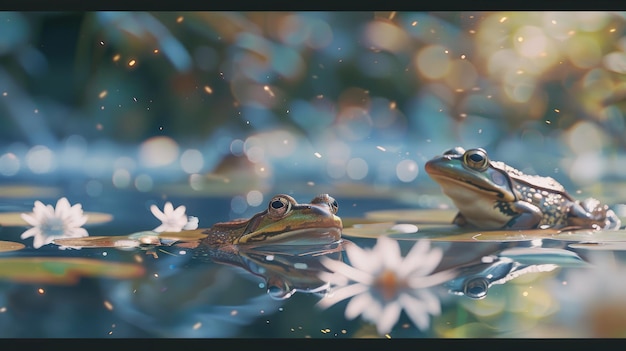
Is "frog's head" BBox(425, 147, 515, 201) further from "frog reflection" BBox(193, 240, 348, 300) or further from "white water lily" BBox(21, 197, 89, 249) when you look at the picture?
"white water lily" BBox(21, 197, 89, 249)

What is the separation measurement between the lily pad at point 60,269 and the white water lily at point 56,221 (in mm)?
319

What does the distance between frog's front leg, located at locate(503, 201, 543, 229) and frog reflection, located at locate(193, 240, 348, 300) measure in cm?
75

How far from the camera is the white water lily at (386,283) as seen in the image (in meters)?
2.02

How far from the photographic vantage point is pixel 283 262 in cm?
234

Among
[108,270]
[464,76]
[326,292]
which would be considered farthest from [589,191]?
[108,270]

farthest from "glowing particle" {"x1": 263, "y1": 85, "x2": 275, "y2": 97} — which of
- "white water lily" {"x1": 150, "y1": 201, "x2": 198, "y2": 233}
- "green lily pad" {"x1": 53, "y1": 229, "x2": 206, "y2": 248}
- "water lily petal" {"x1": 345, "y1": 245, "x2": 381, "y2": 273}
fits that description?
"water lily petal" {"x1": 345, "y1": 245, "x2": 381, "y2": 273}

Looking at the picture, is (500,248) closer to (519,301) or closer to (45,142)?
(519,301)

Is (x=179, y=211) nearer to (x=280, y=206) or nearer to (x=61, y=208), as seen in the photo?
(x=61, y=208)

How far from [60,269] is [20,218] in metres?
0.74

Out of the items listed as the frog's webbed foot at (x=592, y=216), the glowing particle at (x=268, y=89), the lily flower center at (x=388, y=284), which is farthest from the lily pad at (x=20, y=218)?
the frog's webbed foot at (x=592, y=216)

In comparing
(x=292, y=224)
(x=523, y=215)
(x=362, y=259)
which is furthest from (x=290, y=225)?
(x=523, y=215)

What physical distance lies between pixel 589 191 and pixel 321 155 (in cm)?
131

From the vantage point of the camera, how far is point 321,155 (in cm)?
334

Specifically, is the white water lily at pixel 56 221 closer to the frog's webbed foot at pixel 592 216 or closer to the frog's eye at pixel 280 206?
the frog's eye at pixel 280 206
